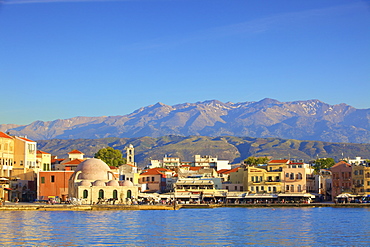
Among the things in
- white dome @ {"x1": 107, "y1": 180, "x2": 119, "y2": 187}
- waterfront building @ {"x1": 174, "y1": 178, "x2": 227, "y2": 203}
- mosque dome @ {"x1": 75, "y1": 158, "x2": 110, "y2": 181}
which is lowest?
waterfront building @ {"x1": 174, "y1": 178, "x2": 227, "y2": 203}

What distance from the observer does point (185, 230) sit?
192 feet

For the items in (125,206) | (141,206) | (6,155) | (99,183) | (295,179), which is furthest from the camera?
(6,155)

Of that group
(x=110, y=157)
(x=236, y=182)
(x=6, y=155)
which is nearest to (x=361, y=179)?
(x=236, y=182)

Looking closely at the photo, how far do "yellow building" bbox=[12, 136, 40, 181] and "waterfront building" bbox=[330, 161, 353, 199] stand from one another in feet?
159

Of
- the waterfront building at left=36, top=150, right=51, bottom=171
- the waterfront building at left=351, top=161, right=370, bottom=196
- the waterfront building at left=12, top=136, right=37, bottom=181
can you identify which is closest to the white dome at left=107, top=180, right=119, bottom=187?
the waterfront building at left=12, top=136, right=37, bottom=181

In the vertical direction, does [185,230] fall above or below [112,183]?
below

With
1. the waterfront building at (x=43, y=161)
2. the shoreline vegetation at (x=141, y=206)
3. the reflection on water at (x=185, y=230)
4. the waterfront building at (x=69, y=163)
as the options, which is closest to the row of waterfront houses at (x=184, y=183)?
the waterfront building at (x=43, y=161)

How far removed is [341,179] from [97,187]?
1518 inches

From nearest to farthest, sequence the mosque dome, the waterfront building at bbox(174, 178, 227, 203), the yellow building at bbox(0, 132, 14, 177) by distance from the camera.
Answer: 1. the mosque dome
2. the yellow building at bbox(0, 132, 14, 177)
3. the waterfront building at bbox(174, 178, 227, 203)

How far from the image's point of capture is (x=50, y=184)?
103688mm

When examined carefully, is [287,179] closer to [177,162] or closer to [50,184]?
[50,184]

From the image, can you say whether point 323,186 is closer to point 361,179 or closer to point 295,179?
point 295,179

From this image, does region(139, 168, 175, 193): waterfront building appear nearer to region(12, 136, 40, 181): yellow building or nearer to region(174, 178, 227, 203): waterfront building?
region(174, 178, 227, 203): waterfront building

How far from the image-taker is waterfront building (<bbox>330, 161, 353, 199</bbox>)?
10550 cm
